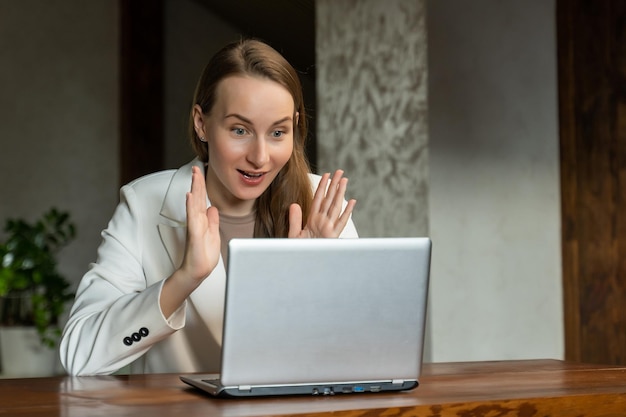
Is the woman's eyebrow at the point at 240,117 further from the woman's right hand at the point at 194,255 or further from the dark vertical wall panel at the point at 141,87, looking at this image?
the dark vertical wall panel at the point at 141,87

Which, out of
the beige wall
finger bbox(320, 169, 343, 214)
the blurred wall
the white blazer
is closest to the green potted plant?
the blurred wall

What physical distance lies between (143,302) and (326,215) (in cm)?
39

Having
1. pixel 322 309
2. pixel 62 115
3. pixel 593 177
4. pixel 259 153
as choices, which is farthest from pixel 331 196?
pixel 62 115

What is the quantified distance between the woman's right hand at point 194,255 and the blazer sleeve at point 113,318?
28mm

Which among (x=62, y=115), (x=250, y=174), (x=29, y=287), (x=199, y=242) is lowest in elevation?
(x=29, y=287)

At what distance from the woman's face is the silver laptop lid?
22.6 inches

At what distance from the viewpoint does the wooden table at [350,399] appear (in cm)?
123

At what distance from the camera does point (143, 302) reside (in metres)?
1.66

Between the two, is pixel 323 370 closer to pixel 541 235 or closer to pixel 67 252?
pixel 541 235

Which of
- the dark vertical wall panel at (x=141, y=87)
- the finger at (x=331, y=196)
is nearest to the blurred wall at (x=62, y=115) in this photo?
the dark vertical wall panel at (x=141, y=87)

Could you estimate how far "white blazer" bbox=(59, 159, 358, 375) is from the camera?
1.68 metres

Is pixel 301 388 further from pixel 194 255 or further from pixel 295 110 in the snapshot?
pixel 295 110

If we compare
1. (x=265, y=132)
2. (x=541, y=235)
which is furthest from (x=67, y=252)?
(x=265, y=132)

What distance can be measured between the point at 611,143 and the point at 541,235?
0.47 metres
